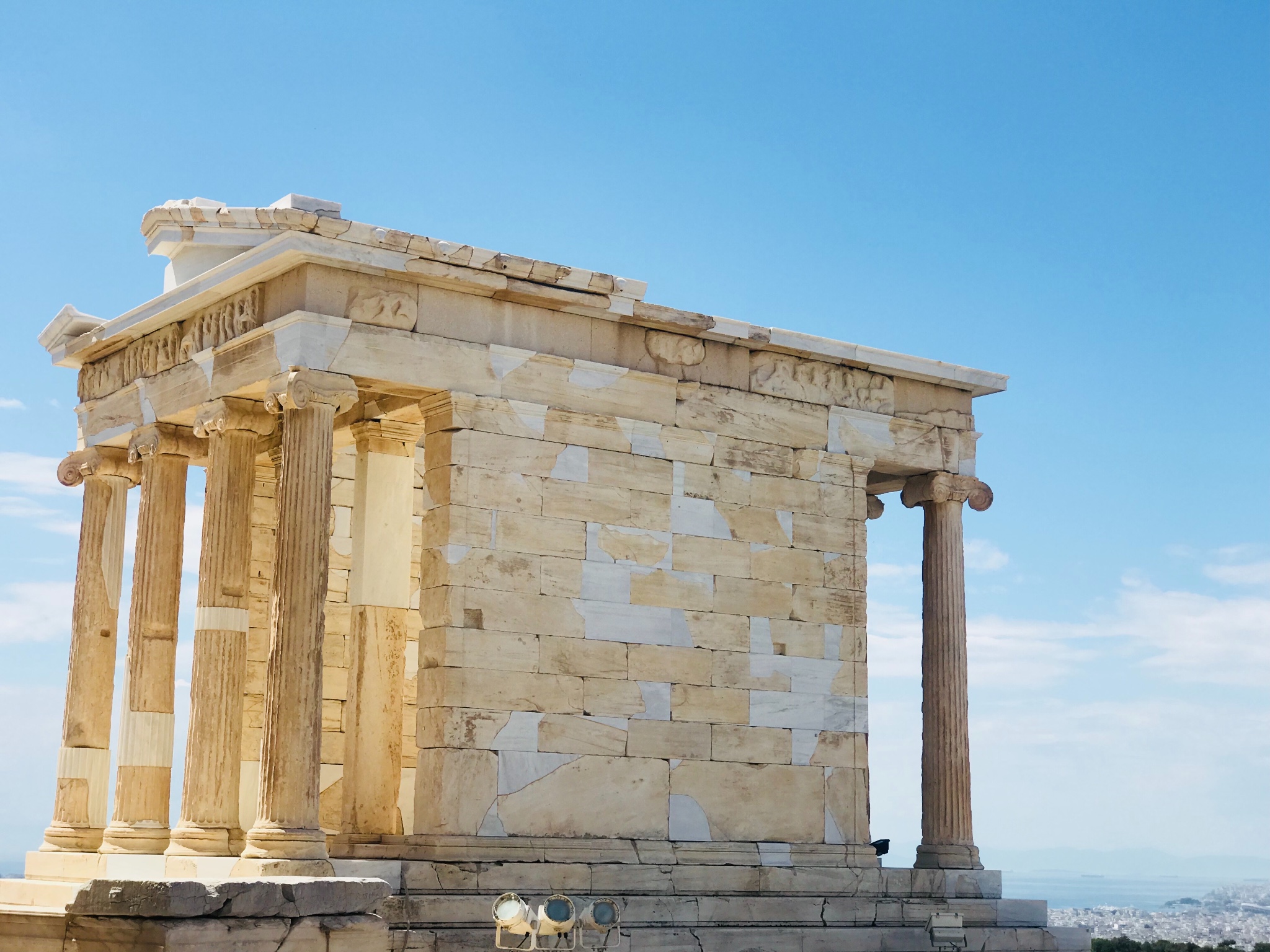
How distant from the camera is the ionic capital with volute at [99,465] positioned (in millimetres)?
23125

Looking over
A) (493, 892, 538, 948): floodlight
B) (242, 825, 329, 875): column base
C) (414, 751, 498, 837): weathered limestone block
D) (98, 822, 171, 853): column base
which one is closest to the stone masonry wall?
(414, 751, 498, 837): weathered limestone block

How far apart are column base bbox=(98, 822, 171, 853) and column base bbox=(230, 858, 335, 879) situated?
311 cm

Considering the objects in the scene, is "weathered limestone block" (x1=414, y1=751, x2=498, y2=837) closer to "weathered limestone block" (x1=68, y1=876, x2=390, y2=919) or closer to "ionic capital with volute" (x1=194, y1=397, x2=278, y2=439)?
"ionic capital with volute" (x1=194, y1=397, x2=278, y2=439)

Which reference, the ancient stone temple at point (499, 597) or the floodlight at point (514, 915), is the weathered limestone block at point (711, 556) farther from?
the floodlight at point (514, 915)

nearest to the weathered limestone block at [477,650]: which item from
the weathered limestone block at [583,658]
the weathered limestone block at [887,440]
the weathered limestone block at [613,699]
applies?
the weathered limestone block at [583,658]

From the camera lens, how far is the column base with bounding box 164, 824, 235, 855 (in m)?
19.0

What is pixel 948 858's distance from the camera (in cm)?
2244

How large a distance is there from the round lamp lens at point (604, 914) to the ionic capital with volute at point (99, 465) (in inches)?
376

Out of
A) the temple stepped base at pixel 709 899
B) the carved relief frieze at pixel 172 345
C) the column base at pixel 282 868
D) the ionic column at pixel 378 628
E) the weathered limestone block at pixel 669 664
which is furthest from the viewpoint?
the ionic column at pixel 378 628

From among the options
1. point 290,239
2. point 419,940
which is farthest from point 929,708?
point 290,239

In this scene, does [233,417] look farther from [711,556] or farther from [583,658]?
[711,556]

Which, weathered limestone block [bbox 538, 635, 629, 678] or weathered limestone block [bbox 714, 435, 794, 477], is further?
weathered limestone block [bbox 714, 435, 794, 477]

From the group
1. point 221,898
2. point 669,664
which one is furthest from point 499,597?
point 221,898

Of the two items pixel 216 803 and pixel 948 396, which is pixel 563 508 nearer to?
pixel 216 803
